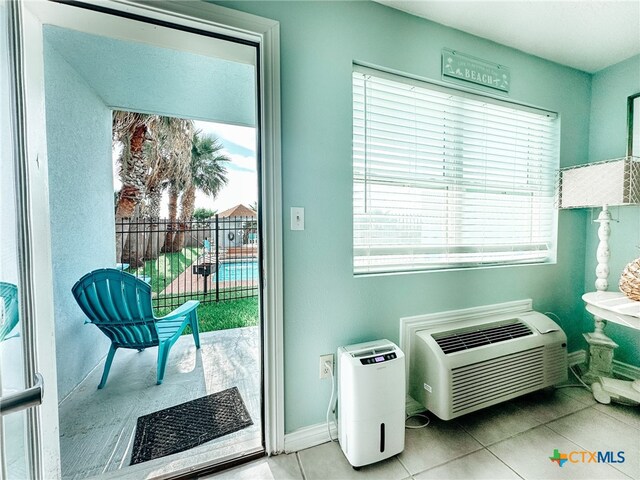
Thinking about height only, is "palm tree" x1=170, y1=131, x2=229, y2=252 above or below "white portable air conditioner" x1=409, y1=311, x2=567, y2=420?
above

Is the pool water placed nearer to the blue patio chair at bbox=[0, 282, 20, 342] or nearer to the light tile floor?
the light tile floor

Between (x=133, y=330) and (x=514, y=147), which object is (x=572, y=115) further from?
(x=133, y=330)

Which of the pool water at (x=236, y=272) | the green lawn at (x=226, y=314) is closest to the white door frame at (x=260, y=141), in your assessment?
the green lawn at (x=226, y=314)

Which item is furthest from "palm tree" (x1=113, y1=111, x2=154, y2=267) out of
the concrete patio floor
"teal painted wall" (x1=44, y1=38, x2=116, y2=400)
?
the concrete patio floor

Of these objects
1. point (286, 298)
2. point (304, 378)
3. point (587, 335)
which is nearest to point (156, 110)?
point (286, 298)

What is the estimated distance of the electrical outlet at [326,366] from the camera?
139 cm

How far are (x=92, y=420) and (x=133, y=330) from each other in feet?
1.76

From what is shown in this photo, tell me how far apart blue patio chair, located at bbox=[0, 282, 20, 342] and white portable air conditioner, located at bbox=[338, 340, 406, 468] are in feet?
3.63

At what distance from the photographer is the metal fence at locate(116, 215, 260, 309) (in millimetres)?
4016

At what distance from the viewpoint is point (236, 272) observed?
4801mm

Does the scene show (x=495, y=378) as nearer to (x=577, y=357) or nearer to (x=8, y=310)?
(x=577, y=357)

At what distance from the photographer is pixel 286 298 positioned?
1319 mm

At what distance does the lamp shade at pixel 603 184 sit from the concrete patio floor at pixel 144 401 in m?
2.28

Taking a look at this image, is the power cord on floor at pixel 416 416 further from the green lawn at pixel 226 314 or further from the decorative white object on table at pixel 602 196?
the green lawn at pixel 226 314
